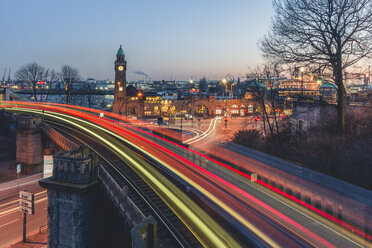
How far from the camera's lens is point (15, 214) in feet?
72.4

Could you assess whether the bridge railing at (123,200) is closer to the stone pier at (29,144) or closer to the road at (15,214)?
the road at (15,214)

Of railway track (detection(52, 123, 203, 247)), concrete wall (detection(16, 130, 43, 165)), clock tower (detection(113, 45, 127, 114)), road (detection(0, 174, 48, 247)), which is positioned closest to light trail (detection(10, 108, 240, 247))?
railway track (detection(52, 123, 203, 247))

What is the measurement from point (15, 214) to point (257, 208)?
21.7 meters

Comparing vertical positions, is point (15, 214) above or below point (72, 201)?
below

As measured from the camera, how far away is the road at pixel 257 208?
10570 millimetres

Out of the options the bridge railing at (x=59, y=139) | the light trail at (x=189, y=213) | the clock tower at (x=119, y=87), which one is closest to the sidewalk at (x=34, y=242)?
the bridge railing at (x=59, y=139)

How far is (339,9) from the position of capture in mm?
16391

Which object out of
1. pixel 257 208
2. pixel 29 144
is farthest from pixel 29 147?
pixel 257 208

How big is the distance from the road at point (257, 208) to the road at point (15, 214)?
10530 mm

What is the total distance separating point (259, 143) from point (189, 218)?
515 inches

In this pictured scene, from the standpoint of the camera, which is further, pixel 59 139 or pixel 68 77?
pixel 68 77

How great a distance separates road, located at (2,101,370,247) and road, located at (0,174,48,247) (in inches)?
415

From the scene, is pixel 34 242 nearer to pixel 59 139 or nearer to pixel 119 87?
pixel 59 139

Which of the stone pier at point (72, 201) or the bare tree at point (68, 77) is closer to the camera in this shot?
the stone pier at point (72, 201)
